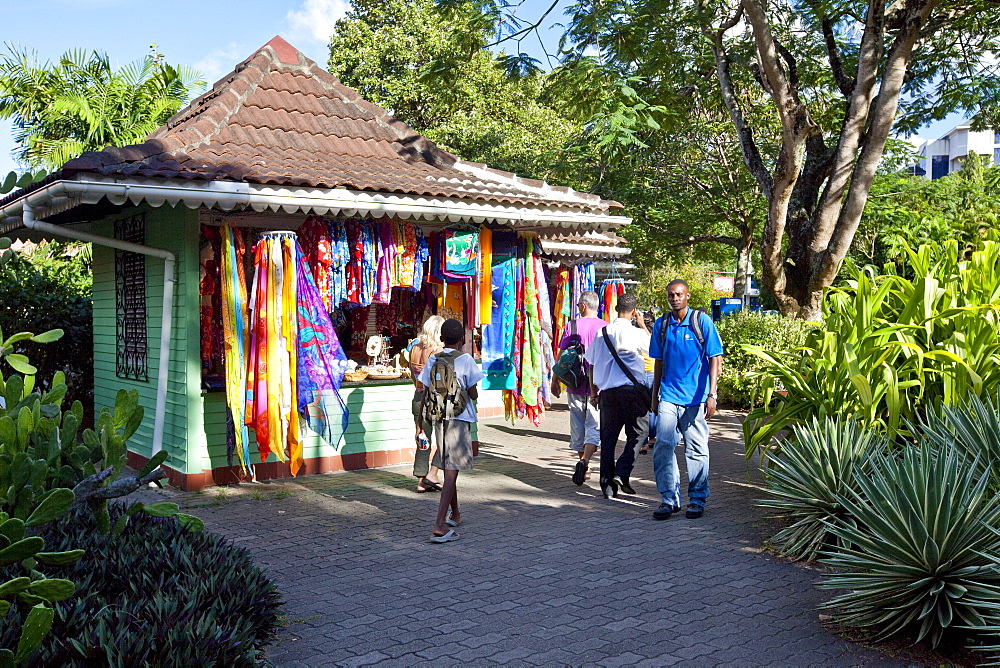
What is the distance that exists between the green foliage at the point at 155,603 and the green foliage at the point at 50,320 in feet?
22.3

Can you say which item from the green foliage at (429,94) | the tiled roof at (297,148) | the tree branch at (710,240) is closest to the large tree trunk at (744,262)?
the tree branch at (710,240)

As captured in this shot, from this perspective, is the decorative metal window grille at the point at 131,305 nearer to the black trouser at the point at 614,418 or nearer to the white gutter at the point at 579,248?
the black trouser at the point at 614,418

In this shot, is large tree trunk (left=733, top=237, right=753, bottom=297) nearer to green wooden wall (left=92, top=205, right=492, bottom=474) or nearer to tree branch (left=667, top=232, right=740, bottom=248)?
tree branch (left=667, top=232, right=740, bottom=248)

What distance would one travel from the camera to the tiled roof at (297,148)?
24.5ft

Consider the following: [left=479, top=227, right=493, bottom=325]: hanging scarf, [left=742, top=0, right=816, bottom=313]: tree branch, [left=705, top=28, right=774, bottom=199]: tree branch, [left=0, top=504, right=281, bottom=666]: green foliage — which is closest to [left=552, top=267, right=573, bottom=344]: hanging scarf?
[left=742, top=0, right=816, bottom=313]: tree branch

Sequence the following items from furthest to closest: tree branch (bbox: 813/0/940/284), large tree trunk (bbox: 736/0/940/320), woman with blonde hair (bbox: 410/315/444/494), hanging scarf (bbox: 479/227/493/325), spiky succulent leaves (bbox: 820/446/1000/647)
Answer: large tree trunk (bbox: 736/0/940/320) → tree branch (bbox: 813/0/940/284) → hanging scarf (bbox: 479/227/493/325) → woman with blonde hair (bbox: 410/315/444/494) → spiky succulent leaves (bbox: 820/446/1000/647)

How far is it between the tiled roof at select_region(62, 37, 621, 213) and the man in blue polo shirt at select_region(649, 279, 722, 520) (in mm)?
2457

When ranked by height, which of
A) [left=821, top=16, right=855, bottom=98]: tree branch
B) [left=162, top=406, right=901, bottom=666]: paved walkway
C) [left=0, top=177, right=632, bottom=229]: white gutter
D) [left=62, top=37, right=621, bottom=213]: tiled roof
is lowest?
[left=162, top=406, right=901, bottom=666]: paved walkway

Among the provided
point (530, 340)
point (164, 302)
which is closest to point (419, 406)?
point (530, 340)

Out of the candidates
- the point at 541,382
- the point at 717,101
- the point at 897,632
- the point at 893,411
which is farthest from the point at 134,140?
the point at 897,632

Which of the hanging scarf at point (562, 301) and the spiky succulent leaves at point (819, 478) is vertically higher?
the hanging scarf at point (562, 301)

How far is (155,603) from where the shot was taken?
13.0 feet

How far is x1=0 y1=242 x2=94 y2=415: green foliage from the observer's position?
1123 cm

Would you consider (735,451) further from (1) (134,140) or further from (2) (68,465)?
(1) (134,140)
